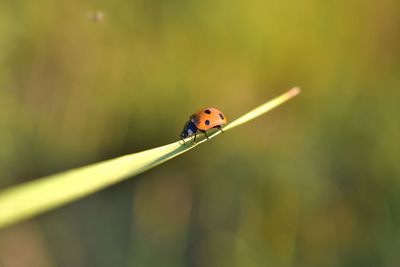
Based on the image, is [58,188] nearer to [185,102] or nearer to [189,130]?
[189,130]

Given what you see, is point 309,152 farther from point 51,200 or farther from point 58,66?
point 51,200

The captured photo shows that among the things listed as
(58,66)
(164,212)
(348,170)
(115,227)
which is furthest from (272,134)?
(58,66)

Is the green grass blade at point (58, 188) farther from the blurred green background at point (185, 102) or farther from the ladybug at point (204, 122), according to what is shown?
the blurred green background at point (185, 102)

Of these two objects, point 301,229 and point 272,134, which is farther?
point 272,134

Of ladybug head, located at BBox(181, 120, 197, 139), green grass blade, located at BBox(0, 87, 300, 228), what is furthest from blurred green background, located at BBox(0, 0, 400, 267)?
green grass blade, located at BBox(0, 87, 300, 228)

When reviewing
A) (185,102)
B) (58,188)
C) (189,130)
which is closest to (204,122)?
(189,130)

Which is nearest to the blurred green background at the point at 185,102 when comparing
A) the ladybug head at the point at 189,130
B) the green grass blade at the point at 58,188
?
the ladybug head at the point at 189,130
